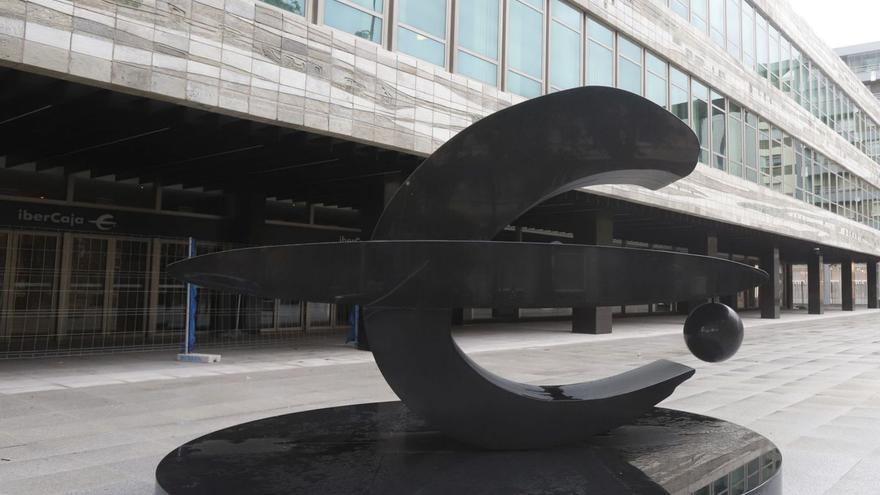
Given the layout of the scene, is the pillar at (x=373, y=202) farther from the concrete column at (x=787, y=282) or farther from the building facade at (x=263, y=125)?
the concrete column at (x=787, y=282)

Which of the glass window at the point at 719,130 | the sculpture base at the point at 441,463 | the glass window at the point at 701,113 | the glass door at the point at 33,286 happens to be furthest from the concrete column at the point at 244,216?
the glass window at the point at 719,130

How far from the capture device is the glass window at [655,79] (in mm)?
22891

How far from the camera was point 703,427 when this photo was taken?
19.0 feet

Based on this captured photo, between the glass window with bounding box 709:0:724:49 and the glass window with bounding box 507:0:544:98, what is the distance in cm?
1252

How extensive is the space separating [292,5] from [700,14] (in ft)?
67.1

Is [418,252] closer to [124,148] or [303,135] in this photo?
[303,135]

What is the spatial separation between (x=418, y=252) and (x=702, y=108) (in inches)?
996

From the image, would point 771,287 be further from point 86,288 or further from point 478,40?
point 86,288

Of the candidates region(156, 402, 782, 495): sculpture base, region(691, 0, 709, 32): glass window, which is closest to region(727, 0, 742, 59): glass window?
region(691, 0, 709, 32): glass window

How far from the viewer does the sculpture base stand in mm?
3980

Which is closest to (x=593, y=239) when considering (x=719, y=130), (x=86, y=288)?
(x=719, y=130)

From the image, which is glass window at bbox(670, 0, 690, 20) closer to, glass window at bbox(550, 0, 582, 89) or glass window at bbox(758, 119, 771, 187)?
glass window at bbox(550, 0, 582, 89)

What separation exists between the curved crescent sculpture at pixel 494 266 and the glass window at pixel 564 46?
1462cm

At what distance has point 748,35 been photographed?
30.5 m
